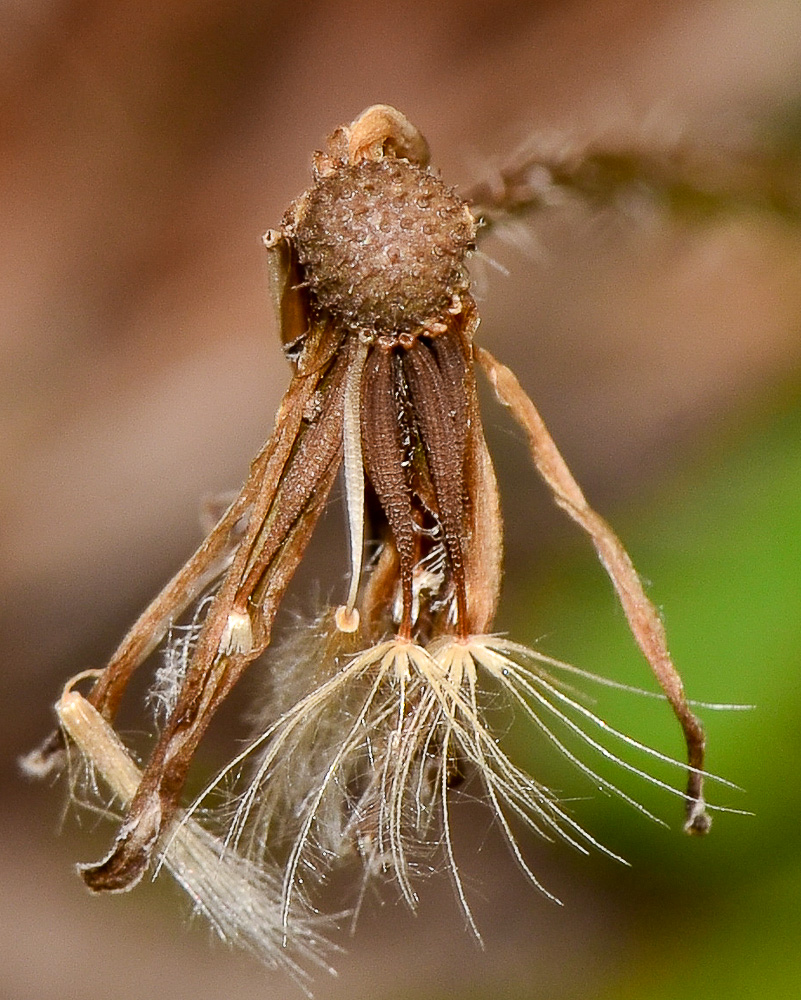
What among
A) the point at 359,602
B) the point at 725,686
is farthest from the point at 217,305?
the point at 359,602

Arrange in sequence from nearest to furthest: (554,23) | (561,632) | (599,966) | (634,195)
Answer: (634,195) < (561,632) < (599,966) < (554,23)

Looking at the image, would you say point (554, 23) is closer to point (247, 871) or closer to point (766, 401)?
point (766, 401)

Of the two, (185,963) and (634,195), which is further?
(185,963)

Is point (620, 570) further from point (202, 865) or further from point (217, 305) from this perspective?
point (217, 305)

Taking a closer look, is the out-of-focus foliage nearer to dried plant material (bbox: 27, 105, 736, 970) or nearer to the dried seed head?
dried plant material (bbox: 27, 105, 736, 970)

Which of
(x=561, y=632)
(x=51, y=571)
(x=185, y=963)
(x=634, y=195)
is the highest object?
(x=634, y=195)

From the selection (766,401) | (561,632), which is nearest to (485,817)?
(561,632)

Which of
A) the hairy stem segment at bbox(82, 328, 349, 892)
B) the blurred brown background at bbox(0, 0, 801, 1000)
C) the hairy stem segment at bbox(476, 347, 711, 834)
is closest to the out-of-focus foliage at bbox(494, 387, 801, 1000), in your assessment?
the blurred brown background at bbox(0, 0, 801, 1000)

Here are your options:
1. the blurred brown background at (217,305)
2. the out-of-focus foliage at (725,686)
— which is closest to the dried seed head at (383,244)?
the out-of-focus foliage at (725,686)
